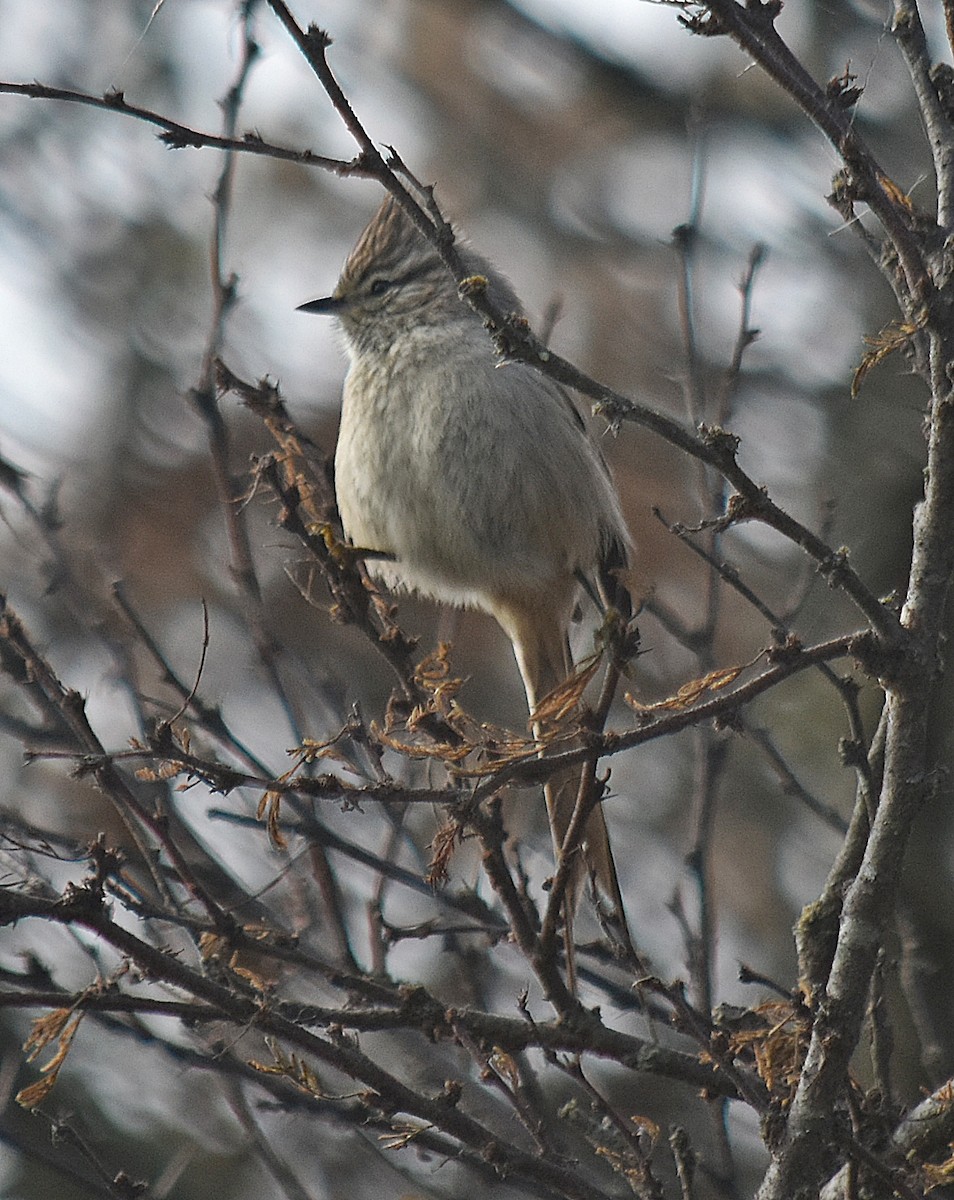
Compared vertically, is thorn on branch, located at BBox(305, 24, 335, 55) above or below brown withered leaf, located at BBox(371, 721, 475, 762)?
above

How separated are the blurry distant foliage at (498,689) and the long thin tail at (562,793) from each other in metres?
0.13

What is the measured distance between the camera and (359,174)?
2320 millimetres

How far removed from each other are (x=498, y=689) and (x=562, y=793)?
4255mm

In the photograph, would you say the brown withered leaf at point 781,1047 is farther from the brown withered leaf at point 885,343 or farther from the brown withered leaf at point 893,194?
the brown withered leaf at point 893,194

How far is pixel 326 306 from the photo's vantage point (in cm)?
483

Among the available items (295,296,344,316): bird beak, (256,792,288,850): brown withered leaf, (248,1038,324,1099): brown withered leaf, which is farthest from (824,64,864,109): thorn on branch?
(295,296,344,316): bird beak

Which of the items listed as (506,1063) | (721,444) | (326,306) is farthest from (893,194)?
(326,306)

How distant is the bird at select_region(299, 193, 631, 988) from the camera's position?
14.1ft

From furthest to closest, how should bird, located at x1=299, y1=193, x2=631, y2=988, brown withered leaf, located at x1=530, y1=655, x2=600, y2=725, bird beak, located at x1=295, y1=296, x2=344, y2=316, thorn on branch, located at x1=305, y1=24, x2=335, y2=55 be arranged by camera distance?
bird beak, located at x1=295, y1=296, x2=344, y2=316, bird, located at x1=299, y1=193, x2=631, y2=988, brown withered leaf, located at x1=530, y1=655, x2=600, y2=725, thorn on branch, located at x1=305, y1=24, x2=335, y2=55

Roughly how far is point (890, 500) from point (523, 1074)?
379cm

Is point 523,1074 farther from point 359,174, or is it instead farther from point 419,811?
point 419,811

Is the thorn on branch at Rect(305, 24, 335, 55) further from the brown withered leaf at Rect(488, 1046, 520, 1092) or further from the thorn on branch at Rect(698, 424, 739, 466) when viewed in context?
the brown withered leaf at Rect(488, 1046, 520, 1092)

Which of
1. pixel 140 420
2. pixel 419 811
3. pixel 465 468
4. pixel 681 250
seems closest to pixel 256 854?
pixel 419 811

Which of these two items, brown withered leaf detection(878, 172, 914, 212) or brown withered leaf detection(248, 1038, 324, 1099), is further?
brown withered leaf detection(248, 1038, 324, 1099)
